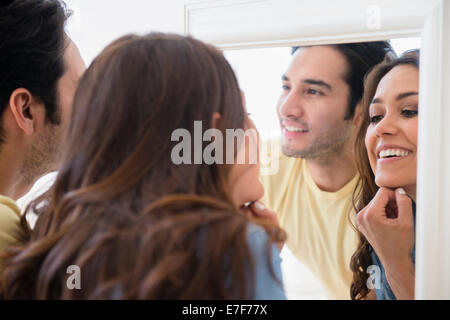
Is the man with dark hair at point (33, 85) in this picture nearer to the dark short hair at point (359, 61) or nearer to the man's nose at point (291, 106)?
the man's nose at point (291, 106)

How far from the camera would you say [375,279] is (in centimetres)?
108

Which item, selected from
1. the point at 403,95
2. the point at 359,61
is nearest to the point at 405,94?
the point at 403,95

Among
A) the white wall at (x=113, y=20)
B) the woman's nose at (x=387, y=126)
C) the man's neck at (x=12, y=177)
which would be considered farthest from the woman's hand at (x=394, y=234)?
the man's neck at (x=12, y=177)

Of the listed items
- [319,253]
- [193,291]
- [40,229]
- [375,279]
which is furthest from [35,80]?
[375,279]

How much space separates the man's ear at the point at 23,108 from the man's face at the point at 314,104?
655mm

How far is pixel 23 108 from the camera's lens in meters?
1.19

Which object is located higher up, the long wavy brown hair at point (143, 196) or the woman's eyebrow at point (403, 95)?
the woman's eyebrow at point (403, 95)

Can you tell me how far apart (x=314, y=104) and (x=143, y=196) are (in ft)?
1.66

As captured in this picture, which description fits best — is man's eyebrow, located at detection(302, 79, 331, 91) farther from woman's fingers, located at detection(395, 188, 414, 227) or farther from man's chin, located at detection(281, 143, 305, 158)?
woman's fingers, located at detection(395, 188, 414, 227)

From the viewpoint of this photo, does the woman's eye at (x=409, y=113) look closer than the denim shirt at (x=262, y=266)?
No

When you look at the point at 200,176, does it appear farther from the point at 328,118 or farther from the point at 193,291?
the point at 328,118

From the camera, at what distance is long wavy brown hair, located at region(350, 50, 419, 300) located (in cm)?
106

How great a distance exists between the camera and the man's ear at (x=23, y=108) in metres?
1.18

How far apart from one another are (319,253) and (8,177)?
86 centimetres
